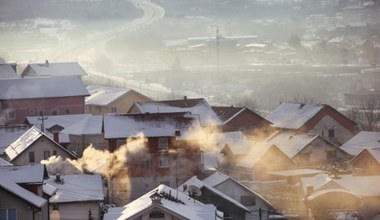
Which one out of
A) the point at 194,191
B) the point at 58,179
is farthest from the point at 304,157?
the point at 58,179

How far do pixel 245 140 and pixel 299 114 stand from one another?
3.48 m

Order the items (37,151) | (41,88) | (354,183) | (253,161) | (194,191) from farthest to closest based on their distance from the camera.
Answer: (41,88), (253,161), (37,151), (354,183), (194,191)

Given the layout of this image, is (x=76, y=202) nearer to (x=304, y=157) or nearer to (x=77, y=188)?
(x=77, y=188)

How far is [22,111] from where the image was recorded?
2728 centimetres

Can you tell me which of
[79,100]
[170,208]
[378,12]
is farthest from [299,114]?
[378,12]

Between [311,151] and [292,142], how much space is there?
533 millimetres

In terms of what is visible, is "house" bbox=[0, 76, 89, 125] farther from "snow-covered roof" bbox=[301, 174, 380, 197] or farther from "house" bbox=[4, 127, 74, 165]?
"snow-covered roof" bbox=[301, 174, 380, 197]

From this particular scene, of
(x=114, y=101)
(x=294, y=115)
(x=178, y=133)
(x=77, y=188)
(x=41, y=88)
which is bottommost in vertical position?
(x=77, y=188)

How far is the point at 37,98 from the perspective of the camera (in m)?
27.5

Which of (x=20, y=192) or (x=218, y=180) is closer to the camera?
(x=20, y=192)

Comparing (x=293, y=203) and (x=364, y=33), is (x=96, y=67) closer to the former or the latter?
(x=364, y=33)

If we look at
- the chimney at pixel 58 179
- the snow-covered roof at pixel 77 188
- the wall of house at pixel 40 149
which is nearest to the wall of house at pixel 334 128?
the wall of house at pixel 40 149

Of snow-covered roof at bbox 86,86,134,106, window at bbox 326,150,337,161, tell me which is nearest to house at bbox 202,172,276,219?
window at bbox 326,150,337,161

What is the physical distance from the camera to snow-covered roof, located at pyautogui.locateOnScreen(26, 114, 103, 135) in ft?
74.5
